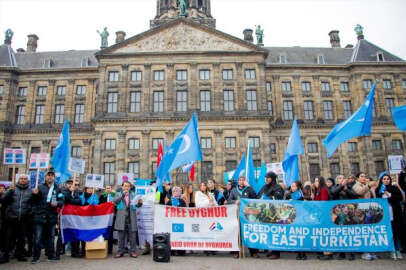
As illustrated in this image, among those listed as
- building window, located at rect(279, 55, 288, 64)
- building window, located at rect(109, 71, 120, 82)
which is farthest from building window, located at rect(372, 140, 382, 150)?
building window, located at rect(109, 71, 120, 82)

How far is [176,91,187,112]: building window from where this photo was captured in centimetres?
3222

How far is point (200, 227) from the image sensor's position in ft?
29.8

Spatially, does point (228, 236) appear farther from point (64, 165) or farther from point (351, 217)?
point (64, 165)

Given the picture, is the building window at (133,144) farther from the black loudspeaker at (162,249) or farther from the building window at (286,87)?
the black loudspeaker at (162,249)

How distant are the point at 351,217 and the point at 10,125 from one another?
3907 cm

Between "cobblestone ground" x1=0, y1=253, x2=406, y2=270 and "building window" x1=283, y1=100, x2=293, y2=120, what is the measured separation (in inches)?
1136

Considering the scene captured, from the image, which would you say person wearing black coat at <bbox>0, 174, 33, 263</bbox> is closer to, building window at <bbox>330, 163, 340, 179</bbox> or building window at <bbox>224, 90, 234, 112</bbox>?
building window at <bbox>224, 90, 234, 112</bbox>

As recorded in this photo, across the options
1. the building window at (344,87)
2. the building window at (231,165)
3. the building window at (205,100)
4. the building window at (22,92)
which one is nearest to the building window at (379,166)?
the building window at (344,87)

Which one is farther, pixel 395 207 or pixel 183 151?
pixel 183 151

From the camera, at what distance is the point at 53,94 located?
3700 cm

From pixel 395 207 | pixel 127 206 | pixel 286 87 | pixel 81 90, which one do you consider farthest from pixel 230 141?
pixel 395 207

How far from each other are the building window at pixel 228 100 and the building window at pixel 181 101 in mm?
4465

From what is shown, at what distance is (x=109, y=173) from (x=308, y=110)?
2498 cm

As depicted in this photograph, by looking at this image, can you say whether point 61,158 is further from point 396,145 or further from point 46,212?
point 396,145
